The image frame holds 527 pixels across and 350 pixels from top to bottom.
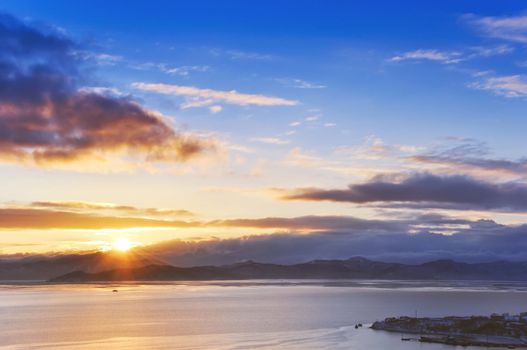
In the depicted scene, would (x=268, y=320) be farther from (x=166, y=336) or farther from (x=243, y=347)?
(x=243, y=347)

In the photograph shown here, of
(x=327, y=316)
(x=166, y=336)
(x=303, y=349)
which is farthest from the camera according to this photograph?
(x=327, y=316)

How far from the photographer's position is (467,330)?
279 ft

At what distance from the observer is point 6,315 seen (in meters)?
133

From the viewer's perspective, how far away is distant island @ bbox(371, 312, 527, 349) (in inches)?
3059

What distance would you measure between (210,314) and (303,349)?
57192 mm

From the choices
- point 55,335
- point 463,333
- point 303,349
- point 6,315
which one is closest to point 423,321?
point 463,333

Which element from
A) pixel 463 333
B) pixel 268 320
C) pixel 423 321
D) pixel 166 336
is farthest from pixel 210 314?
pixel 463 333

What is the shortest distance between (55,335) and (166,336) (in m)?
16.8

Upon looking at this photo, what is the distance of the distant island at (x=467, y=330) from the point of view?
255 ft

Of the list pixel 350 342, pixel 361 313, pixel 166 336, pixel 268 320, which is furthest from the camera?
pixel 361 313

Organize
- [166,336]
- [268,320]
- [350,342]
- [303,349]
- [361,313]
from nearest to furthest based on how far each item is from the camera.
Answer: [303,349] < [350,342] < [166,336] < [268,320] < [361,313]

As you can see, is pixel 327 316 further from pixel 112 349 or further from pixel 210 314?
pixel 112 349

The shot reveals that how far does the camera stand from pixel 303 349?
74562 mm

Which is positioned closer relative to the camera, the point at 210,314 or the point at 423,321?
the point at 423,321
